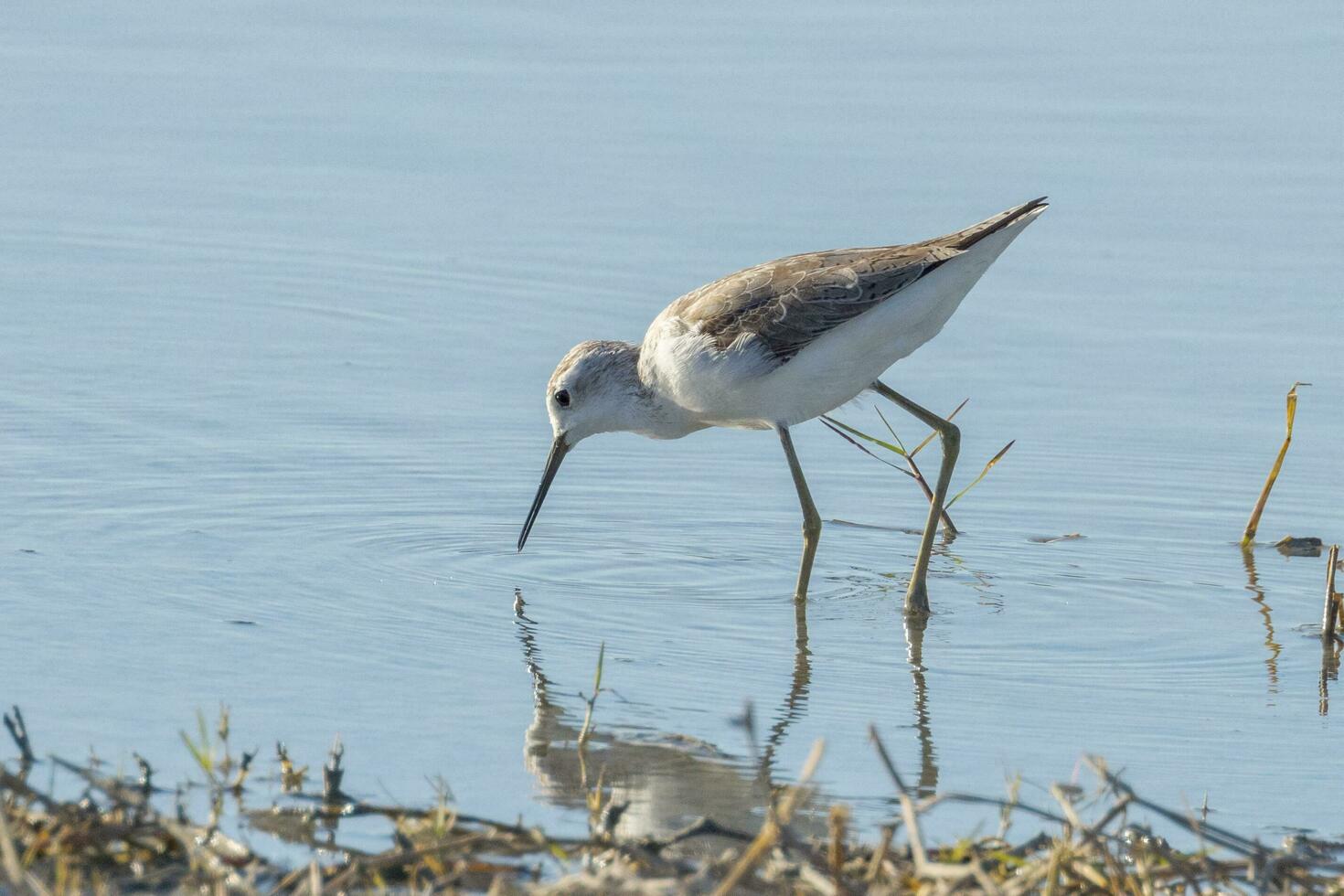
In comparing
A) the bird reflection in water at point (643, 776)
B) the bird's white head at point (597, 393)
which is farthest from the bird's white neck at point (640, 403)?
the bird reflection in water at point (643, 776)

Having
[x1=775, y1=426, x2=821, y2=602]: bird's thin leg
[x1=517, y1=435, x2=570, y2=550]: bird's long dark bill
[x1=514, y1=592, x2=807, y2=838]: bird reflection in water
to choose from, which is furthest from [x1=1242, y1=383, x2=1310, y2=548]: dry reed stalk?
[x1=514, y1=592, x2=807, y2=838]: bird reflection in water

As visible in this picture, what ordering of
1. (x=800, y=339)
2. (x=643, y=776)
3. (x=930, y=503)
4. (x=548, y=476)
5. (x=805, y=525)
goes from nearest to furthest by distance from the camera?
(x=643, y=776), (x=800, y=339), (x=805, y=525), (x=548, y=476), (x=930, y=503)

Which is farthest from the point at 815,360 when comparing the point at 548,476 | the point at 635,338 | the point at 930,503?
the point at 635,338

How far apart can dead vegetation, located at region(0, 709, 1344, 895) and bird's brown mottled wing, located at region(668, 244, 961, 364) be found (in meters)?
3.31

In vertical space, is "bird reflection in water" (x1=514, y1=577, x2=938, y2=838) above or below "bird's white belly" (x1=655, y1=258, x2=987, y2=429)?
below

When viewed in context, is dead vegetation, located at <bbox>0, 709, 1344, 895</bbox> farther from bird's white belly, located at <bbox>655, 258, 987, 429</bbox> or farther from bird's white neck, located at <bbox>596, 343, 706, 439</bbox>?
bird's white neck, located at <bbox>596, 343, 706, 439</bbox>

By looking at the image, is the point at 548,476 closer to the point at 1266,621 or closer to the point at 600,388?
the point at 600,388

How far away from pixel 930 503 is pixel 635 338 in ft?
7.27

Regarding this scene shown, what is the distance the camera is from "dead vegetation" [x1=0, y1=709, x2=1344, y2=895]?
414 centimetres

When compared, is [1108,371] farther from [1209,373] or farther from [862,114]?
[862,114]

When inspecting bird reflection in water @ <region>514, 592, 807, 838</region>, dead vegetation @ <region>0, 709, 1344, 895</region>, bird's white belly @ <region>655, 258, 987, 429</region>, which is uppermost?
bird's white belly @ <region>655, 258, 987, 429</region>

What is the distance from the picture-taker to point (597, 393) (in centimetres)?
838

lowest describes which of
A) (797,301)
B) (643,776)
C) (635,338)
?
(643,776)

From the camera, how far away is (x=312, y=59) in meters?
13.9
